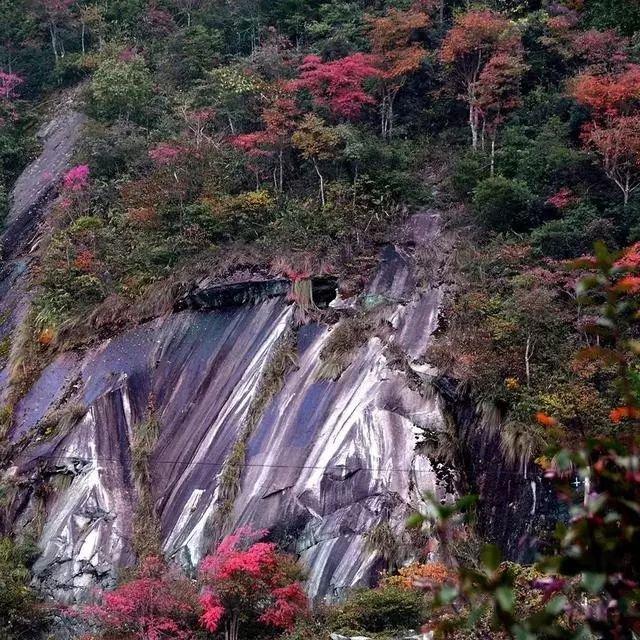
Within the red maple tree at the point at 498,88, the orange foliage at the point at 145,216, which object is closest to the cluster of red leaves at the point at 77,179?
the orange foliage at the point at 145,216

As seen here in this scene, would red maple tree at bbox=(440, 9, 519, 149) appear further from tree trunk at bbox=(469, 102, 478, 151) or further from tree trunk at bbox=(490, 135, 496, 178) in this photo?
tree trunk at bbox=(490, 135, 496, 178)

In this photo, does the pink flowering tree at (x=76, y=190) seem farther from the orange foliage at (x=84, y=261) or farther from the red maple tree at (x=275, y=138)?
the red maple tree at (x=275, y=138)

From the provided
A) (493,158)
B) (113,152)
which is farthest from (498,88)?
(113,152)

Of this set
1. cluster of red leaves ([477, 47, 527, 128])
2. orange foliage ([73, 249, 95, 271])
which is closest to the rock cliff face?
orange foliage ([73, 249, 95, 271])

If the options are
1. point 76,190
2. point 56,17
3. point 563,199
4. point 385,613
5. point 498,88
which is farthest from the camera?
point 56,17

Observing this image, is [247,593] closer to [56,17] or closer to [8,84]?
[8,84]

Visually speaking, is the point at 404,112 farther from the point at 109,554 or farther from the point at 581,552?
the point at 581,552

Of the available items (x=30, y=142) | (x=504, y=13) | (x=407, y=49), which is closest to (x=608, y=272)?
(x=407, y=49)
